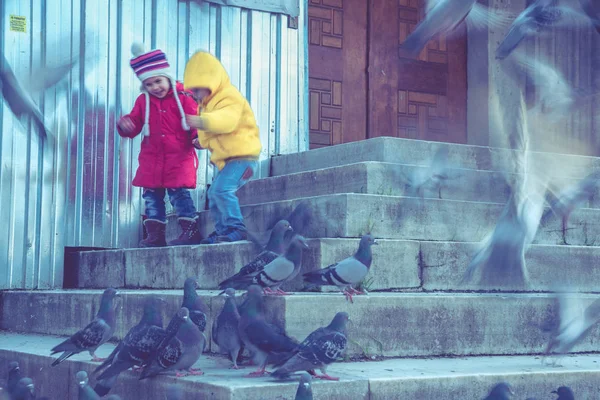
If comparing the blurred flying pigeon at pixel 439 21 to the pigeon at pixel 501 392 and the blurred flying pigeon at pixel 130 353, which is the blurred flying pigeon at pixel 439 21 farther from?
the blurred flying pigeon at pixel 130 353

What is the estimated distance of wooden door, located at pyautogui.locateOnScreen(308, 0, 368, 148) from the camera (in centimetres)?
1053

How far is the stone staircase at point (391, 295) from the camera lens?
5141 mm

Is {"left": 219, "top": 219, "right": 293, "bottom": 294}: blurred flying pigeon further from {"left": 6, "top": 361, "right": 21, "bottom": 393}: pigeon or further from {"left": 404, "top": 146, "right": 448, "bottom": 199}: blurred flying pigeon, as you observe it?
{"left": 6, "top": 361, "right": 21, "bottom": 393}: pigeon

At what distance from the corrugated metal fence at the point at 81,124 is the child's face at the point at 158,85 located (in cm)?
103

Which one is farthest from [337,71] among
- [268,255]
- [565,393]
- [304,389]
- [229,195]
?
[304,389]

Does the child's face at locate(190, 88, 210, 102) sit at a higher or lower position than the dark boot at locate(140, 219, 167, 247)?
higher

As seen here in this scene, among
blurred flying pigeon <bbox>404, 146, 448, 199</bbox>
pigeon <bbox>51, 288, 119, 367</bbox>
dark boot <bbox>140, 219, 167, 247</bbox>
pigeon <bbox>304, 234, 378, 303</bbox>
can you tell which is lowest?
pigeon <bbox>51, 288, 119, 367</bbox>

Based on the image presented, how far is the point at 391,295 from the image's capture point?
578 centimetres

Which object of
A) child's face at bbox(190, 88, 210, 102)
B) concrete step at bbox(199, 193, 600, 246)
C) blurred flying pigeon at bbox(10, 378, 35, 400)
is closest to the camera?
blurred flying pigeon at bbox(10, 378, 35, 400)

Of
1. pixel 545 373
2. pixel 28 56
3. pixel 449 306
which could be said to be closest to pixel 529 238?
pixel 449 306

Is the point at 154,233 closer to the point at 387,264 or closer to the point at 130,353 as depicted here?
the point at 387,264

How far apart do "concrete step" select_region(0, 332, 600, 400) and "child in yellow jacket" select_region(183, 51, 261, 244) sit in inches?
61.7

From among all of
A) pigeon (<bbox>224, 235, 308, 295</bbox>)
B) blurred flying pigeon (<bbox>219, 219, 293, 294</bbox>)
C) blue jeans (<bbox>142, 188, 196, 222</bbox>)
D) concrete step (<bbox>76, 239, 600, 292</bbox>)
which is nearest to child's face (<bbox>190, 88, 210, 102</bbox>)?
blue jeans (<bbox>142, 188, 196, 222</bbox>)

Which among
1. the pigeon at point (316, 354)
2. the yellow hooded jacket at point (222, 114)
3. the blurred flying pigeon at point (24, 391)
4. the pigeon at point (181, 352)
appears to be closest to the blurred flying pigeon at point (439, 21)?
the pigeon at point (316, 354)
